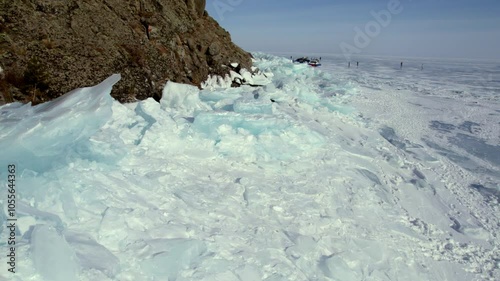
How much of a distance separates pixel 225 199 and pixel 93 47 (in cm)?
540

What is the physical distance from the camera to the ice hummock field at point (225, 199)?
9.99 feet

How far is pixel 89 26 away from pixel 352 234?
751 centimetres

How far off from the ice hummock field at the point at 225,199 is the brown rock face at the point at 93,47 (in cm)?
101

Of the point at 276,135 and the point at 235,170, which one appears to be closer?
the point at 235,170

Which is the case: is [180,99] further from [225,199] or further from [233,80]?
[233,80]

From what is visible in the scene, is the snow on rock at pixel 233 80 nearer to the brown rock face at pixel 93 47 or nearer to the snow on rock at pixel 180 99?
the brown rock face at pixel 93 47

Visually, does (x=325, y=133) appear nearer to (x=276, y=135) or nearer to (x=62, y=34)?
(x=276, y=135)

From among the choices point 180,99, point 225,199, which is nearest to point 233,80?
point 180,99

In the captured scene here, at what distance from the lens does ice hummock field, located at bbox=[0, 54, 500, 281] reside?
3.04 m

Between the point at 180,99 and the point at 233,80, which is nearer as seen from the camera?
the point at 180,99

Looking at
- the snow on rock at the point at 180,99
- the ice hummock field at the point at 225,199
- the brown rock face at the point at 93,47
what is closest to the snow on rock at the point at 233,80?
the brown rock face at the point at 93,47

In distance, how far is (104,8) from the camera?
822cm

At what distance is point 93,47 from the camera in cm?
737

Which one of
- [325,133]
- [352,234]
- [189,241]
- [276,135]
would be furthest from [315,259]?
[325,133]
